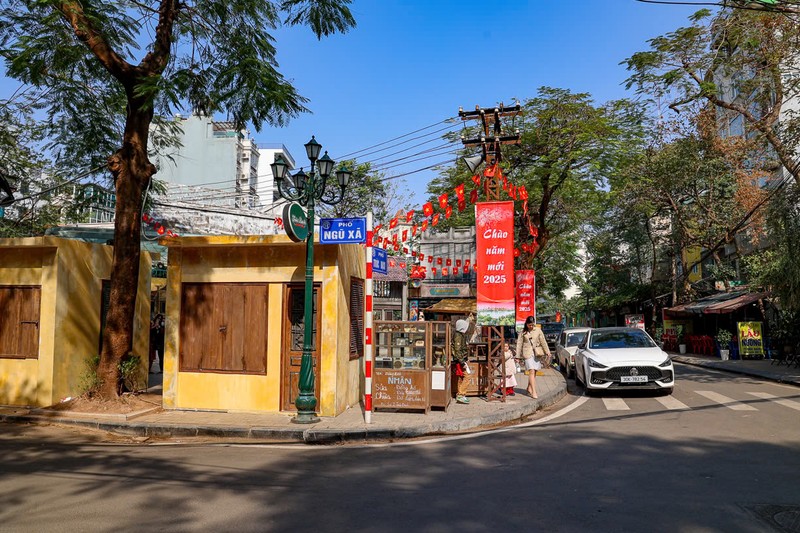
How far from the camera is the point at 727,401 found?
38.4ft

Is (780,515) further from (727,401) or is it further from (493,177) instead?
(493,177)

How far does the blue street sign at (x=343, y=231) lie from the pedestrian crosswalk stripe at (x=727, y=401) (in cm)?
757

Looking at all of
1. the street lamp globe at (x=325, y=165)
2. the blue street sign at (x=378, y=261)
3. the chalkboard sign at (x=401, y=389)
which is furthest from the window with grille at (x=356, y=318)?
the street lamp globe at (x=325, y=165)

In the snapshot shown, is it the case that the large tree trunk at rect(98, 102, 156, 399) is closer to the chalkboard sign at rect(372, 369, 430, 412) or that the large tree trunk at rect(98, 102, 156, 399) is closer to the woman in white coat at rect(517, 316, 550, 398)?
the chalkboard sign at rect(372, 369, 430, 412)

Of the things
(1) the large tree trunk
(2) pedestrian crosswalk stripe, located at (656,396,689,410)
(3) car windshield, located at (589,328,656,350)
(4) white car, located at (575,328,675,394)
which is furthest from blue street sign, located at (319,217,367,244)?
(3) car windshield, located at (589,328,656,350)

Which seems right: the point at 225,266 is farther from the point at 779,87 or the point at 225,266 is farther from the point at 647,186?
the point at 647,186

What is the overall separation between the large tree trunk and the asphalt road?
6.26 ft

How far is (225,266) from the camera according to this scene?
1157cm

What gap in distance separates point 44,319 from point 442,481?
941 cm

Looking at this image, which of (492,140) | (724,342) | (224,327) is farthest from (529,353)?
(724,342)

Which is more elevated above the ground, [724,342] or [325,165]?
[325,165]

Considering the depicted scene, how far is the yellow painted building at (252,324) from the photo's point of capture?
432 inches

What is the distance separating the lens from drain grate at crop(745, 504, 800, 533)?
457 centimetres

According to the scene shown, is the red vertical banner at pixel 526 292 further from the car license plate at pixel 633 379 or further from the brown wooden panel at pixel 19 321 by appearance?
the brown wooden panel at pixel 19 321
